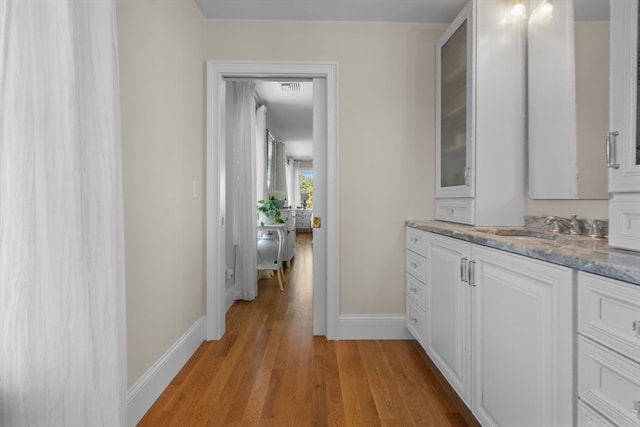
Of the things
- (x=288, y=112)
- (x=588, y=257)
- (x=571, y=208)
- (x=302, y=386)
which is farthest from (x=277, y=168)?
(x=588, y=257)

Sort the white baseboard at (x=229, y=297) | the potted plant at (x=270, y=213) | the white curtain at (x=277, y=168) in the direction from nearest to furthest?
1. the white baseboard at (x=229, y=297)
2. the potted plant at (x=270, y=213)
3. the white curtain at (x=277, y=168)

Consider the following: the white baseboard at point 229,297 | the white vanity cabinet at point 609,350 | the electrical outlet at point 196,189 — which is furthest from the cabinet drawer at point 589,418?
the white baseboard at point 229,297

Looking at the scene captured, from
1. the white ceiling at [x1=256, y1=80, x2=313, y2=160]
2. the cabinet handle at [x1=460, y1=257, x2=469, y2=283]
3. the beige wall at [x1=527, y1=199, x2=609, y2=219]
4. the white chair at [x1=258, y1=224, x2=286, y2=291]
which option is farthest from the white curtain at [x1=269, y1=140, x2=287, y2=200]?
the cabinet handle at [x1=460, y1=257, x2=469, y2=283]

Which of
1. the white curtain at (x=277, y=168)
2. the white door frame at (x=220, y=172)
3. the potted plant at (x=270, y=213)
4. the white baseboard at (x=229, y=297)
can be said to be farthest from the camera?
the white curtain at (x=277, y=168)

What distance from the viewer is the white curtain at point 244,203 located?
338 cm

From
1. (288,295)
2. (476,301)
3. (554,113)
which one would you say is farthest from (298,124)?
(476,301)

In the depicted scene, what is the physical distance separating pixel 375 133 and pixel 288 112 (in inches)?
134

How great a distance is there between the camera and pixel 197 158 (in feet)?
7.55

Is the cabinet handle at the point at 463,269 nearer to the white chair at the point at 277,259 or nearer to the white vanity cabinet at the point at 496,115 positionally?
the white vanity cabinet at the point at 496,115

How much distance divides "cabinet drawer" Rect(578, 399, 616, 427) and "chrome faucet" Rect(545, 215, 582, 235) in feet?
3.21

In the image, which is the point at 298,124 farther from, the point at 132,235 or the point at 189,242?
the point at 132,235

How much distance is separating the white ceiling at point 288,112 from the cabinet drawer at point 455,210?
2.13 meters

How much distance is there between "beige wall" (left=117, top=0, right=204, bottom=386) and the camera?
1.45 meters

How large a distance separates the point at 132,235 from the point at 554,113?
2239mm
